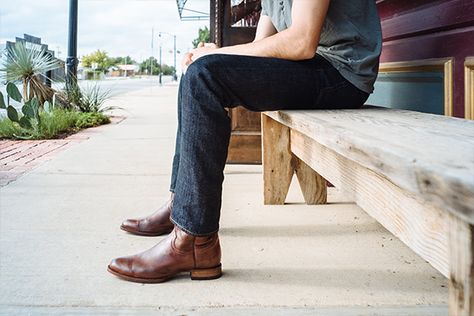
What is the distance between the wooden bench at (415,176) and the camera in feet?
2.24

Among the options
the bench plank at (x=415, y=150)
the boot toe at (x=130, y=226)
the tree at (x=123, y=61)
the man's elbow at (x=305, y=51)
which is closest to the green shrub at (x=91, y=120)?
the boot toe at (x=130, y=226)

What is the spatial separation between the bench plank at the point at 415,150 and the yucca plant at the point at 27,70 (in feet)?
20.1

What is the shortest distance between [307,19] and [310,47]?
3.7 inches

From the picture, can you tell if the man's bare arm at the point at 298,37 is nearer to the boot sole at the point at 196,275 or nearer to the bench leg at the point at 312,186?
the boot sole at the point at 196,275

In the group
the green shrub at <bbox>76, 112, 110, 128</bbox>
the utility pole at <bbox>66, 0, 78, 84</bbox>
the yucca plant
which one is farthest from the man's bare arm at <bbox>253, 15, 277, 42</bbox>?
the utility pole at <bbox>66, 0, 78, 84</bbox>

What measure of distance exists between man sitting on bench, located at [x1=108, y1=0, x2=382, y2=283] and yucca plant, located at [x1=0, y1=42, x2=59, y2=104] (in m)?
5.74

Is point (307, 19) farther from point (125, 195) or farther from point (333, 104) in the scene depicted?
point (125, 195)

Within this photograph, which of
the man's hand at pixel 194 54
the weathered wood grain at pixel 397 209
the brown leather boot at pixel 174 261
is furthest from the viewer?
the man's hand at pixel 194 54

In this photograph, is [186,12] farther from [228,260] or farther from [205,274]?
[205,274]

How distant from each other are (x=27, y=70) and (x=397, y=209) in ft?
21.5

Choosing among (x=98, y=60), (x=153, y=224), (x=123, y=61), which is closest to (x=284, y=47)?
(x=153, y=224)

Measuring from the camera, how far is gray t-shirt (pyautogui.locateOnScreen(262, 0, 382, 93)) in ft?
5.64

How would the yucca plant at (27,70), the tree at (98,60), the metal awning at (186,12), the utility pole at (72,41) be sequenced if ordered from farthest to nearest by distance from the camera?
the tree at (98,60), the metal awning at (186,12), the utility pole at (72,41), the yucca plant at (27,70)

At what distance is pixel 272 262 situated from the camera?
1863 millimetres
